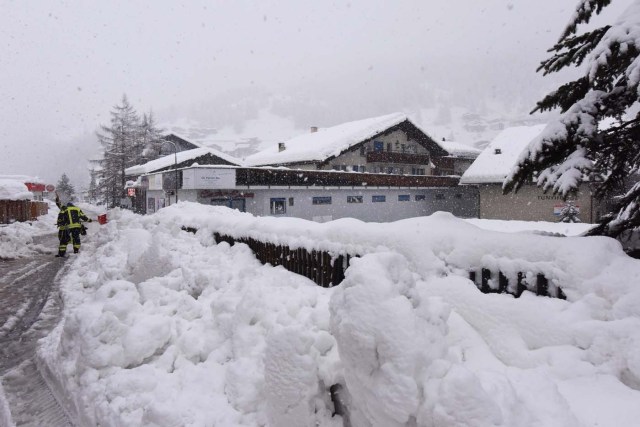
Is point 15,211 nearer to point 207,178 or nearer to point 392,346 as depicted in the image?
point 207,178

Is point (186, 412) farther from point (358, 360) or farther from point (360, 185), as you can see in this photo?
point (360, 185)

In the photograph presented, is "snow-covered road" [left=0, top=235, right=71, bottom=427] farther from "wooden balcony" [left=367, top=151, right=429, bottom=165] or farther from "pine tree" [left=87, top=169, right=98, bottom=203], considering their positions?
"pine tree" [left=87, top=169, right=98, bottom=203]

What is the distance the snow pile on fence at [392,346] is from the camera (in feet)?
7.98

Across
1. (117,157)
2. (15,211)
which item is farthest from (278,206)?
(117,157)

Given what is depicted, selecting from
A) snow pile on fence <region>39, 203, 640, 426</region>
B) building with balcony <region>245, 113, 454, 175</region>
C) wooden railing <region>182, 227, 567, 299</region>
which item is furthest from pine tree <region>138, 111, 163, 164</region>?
snow pile on fence <region>39, 203, 640, 426</region>

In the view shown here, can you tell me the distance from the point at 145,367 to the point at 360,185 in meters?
24.2

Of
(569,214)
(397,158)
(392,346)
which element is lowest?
(392,346)

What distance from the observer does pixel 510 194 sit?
26.3 meters

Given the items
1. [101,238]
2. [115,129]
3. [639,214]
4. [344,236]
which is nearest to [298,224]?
[344,236]

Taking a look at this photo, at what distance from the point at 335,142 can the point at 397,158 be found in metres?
7.58

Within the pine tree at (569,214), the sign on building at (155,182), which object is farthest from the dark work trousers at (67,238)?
the pine tree at (569,214)

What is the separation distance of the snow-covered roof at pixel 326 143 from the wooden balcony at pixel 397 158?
1972mm

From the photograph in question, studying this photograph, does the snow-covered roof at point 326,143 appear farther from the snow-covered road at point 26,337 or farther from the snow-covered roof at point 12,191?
the snow-covered road at point 26,337

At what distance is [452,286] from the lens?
3689mm
